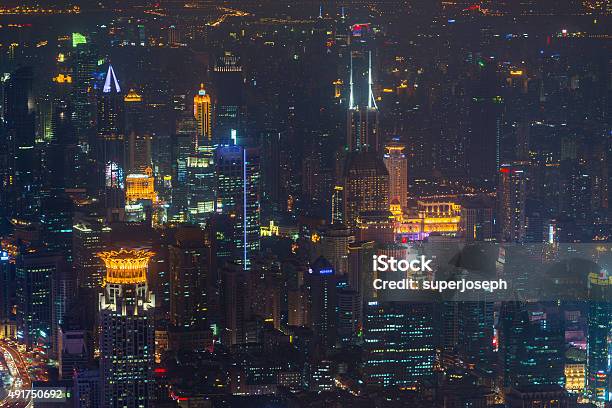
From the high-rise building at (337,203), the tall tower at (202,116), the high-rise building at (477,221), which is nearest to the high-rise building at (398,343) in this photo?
the high-rise building at (477,221)

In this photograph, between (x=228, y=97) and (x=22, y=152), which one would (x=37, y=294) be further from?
(x=228, y=97)

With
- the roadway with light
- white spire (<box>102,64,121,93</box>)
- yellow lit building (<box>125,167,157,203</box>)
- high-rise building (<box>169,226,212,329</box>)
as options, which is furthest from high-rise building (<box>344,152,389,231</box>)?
the roadway with light

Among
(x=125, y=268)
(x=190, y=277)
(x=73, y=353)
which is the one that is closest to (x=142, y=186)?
(x=190, y=277)

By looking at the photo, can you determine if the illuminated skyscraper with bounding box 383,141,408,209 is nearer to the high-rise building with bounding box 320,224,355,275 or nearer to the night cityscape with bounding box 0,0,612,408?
the night cityscape with bounding box 0,0,612,408

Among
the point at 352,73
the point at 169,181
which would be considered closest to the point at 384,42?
the point at 352,73

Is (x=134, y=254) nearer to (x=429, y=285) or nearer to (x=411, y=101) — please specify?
(x=429, y=285)
